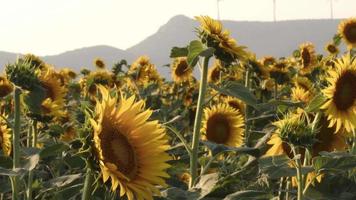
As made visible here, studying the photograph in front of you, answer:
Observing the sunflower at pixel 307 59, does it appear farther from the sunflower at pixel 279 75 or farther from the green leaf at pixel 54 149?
the green leaf at pixel 54 149

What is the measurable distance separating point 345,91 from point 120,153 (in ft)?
6.24

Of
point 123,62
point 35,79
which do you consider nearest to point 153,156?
point 35,79

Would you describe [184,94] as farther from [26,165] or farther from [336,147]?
[26,165]

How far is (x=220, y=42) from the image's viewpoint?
345 centimetres

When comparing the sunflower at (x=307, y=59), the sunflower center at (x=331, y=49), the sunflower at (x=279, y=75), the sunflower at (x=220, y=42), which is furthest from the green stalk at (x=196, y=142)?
the sunflower center at (x=331, y=49)

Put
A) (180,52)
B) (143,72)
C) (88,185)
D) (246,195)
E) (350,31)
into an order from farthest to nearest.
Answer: (143,72) → (350,31) → (180,52) → (246,195) → (88,185)

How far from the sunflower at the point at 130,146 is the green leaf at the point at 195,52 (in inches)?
32.4

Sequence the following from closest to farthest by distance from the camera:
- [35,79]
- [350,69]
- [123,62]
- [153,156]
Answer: [153,156] < [35,79] < [350,69] < [123,62]

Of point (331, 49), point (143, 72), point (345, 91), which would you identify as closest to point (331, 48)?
point (331, 49)

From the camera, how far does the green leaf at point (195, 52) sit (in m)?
3.15

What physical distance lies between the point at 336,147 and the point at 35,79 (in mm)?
1958

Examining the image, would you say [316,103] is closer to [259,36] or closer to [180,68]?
[180,68]

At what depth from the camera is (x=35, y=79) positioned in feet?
10.2

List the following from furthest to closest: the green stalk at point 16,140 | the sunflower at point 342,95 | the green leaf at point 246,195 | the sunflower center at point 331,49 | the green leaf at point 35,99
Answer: the sunflower center at point 331,49, the sunflower at point 342,95, the green leaf at point 35,99, the green stalk at point 16,140, the green leaf at point 246,195
